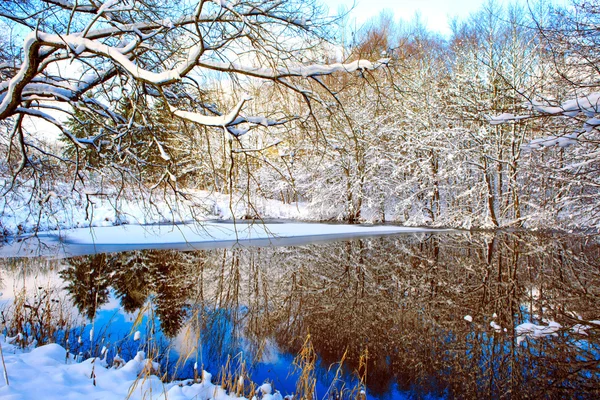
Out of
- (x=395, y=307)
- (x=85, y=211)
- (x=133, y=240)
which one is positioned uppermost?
(x=85, y=211)

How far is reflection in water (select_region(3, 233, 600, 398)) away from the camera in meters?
3.20

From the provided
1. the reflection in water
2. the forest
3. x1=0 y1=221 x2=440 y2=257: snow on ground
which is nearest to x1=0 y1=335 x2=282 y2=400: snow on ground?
the reflection in water

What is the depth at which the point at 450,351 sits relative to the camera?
360cm

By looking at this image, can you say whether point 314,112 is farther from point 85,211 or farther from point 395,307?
point 85,211

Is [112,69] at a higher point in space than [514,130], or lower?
lower

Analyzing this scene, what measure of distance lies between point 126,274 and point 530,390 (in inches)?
254

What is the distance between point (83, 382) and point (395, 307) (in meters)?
3.83

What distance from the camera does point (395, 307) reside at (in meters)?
5.02

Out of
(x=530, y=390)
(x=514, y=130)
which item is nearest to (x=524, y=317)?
(x=530, y=390)

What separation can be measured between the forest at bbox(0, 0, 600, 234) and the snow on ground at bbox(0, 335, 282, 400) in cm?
142

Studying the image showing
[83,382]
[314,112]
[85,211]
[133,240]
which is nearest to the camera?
[83,382]

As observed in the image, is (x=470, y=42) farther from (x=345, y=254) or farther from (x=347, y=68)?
(x=347, y=68)

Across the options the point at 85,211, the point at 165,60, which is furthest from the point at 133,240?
the point at 165,60

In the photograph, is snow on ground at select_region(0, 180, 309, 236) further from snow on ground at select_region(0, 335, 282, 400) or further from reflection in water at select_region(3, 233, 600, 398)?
snow on ground at select_region(0, 335, 282, 400)
